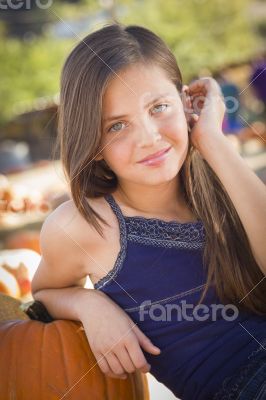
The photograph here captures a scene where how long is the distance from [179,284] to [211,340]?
0.55 ft

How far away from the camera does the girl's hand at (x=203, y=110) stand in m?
1.77

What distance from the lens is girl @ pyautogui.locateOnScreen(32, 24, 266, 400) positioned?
1.64m

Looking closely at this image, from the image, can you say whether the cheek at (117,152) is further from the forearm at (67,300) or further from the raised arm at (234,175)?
the forearm at (67,300)

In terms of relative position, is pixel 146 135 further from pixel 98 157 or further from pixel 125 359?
pixel 125 359

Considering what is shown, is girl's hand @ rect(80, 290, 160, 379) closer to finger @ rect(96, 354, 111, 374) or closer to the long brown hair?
finger @ rect(96, 354, 111, 374)

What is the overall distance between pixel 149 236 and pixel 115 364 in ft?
1.14

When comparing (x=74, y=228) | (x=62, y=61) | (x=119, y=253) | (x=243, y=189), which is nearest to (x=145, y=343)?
(x=119, y=253)

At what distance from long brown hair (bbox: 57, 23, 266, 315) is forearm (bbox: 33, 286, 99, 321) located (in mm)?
183

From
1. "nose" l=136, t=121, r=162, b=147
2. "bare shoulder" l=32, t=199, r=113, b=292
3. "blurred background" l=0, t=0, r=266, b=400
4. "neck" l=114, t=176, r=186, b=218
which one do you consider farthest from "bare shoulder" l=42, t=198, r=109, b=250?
"blurred background" l=0, t=0, r=266, b=400

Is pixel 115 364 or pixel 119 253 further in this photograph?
pixel 119 253

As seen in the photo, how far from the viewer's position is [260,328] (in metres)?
1.70

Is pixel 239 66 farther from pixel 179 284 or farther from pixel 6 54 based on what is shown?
pixel 179 284

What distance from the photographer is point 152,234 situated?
173 cm

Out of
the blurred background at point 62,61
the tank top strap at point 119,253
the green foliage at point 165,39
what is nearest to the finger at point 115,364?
the tank top strap at point 119,253
